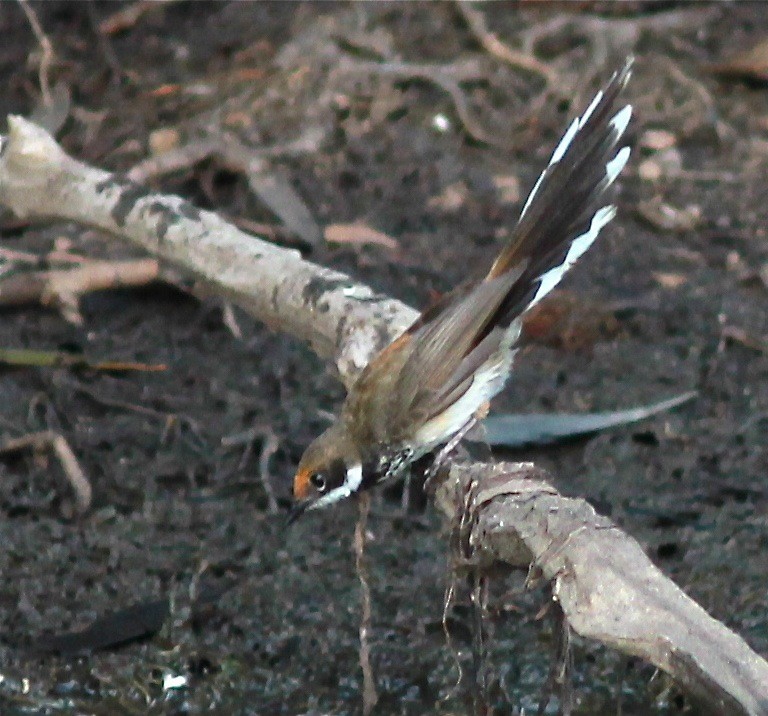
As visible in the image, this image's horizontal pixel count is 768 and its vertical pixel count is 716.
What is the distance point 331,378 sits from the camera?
711cm

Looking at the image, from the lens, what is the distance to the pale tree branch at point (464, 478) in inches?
136

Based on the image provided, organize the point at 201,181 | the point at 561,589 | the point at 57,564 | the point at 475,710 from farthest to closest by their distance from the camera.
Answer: the point at 201,181 → the point at 57,564 → the point at 475,710 → the point at 561,589

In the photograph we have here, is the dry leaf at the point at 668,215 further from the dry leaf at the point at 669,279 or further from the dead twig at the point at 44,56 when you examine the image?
the dead twig at the point at 44,56

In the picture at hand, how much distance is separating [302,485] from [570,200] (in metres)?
1.39

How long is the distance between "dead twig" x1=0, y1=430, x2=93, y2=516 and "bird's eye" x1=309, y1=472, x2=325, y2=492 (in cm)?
149

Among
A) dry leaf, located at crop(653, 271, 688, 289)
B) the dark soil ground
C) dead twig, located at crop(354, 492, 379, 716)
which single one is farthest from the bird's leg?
dry leaf, located at crop(653, 271, 688, 289)

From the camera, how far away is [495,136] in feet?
29.9

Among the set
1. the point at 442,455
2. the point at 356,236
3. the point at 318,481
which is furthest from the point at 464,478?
the point at 356,236

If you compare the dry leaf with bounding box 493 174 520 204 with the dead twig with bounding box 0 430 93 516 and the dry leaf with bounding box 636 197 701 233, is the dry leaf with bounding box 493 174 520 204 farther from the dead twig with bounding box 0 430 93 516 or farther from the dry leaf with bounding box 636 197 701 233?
the dead twig with bounding box 0 430 93 516

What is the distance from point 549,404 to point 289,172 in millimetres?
2572

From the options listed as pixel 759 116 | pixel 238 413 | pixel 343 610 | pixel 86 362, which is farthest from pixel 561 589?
pixel 759 116

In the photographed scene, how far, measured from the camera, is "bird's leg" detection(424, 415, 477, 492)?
4809 millimetres

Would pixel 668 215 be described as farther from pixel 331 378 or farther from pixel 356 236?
pixel 331 378

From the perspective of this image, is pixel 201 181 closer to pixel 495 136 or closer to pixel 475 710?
pixel 495 136
